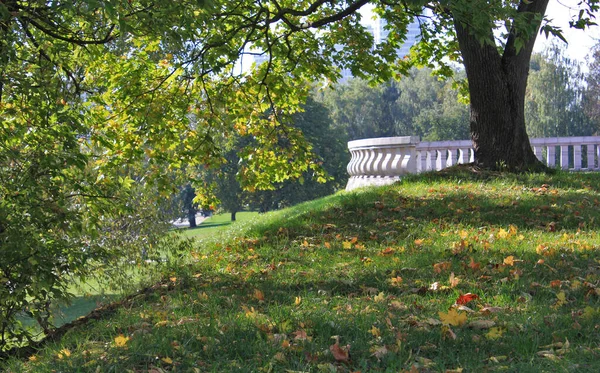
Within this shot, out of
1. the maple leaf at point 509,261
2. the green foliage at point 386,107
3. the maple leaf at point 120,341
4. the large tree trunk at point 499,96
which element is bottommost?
the maple leaf at point 120,341

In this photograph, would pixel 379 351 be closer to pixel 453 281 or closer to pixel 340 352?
pixel 340 352

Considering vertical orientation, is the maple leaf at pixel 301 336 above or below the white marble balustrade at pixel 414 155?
below

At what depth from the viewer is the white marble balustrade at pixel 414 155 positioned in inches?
579

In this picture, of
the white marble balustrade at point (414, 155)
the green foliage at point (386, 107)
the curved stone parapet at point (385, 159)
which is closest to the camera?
the curved stone parapet at point (385, 159)

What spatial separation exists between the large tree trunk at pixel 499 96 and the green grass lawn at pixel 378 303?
→ 2.52 m

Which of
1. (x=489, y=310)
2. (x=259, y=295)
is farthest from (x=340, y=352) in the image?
(x=259, y=295)

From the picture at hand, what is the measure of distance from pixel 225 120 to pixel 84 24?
303 centimetres

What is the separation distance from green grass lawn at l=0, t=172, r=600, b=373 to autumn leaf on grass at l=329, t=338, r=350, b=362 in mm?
11

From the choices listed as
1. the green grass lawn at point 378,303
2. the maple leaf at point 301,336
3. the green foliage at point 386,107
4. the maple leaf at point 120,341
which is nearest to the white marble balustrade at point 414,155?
the green grass lawn at point 378,303

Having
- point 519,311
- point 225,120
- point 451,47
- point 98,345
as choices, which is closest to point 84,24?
point 225,120

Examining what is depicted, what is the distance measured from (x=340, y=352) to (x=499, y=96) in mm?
8625

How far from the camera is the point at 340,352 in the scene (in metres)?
4.07

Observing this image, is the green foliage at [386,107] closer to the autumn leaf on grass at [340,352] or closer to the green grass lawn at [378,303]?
the green grass lawn at [378,303]

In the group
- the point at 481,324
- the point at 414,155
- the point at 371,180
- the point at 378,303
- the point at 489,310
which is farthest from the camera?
the point at 371,180
